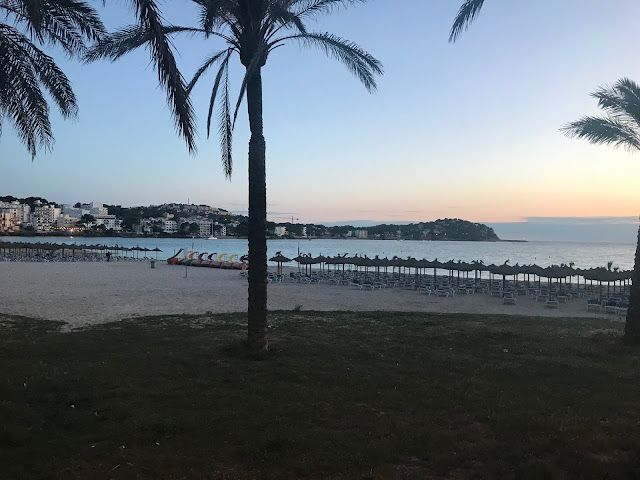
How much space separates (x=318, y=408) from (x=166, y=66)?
166 inches

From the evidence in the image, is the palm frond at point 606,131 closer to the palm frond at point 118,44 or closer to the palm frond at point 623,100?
the palm frond at point 623,100

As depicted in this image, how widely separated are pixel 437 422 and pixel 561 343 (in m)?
5.78

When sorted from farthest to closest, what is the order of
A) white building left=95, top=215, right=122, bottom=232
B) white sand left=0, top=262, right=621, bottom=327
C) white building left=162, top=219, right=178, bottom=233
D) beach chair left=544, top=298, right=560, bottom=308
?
white building left=162, top=219, right=178, bottom=233 → white building left=95, top=215, right=122, bottom=232 → beach chair left=544, top=298, right=560, bottom=308 → white sand left=0, top=262, right=621, bottom=327

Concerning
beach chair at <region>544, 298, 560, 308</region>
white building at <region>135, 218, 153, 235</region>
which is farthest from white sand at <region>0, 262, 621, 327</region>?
white building at <region>135, 218, 153, 235</region>

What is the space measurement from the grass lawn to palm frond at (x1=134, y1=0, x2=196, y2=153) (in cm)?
342

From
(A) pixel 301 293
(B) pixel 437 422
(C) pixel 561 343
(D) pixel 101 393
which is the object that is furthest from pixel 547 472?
(A) pixel 301 293

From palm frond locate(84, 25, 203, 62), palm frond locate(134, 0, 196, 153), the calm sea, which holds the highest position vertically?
palm frond locate(84, 25, 203, 62)

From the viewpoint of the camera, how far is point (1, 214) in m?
144

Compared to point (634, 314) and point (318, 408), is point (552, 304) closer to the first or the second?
point (634, 314)

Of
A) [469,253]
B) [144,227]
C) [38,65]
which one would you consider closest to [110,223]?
[144,227]

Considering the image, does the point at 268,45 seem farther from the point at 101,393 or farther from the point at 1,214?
the point at 1,214

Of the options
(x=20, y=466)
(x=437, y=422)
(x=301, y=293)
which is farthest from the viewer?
(x=301, y=293)

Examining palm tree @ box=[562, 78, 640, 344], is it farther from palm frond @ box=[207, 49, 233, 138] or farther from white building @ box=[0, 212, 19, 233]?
white building @ box=[0, 212, 19, 233]

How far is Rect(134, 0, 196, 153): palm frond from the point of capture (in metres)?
4.64
